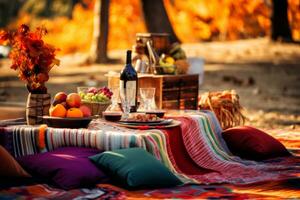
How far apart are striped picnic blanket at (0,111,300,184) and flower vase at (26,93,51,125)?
6.1 inches

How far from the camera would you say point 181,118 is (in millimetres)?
6355

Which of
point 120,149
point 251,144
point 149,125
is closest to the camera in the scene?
point 120,149

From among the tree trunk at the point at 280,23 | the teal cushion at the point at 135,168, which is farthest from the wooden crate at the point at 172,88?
the tree trunk at the point at 280,23

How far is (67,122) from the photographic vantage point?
18.8 ft

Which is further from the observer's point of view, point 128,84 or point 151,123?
point 128,84

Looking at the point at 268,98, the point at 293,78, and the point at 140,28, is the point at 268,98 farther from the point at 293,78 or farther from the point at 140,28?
the point at 140,28

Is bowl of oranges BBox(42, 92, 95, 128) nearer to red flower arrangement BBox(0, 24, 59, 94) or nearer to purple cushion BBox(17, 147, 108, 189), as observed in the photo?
red flower arrangement BBox(0, 24, 59, 94)

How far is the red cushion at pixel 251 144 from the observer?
662 cm

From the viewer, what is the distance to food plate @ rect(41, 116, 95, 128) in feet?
18.8

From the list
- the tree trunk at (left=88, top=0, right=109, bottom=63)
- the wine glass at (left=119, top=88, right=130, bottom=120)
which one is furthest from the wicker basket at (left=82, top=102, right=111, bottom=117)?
the tree trunk at (left=88, top=0, right=109, bottom=63)

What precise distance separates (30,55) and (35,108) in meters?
0.36

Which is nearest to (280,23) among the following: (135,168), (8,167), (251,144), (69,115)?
(251,144)

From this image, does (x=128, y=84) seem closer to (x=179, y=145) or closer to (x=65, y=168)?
(x=179, y=145)

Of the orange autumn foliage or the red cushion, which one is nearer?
the red cushion
